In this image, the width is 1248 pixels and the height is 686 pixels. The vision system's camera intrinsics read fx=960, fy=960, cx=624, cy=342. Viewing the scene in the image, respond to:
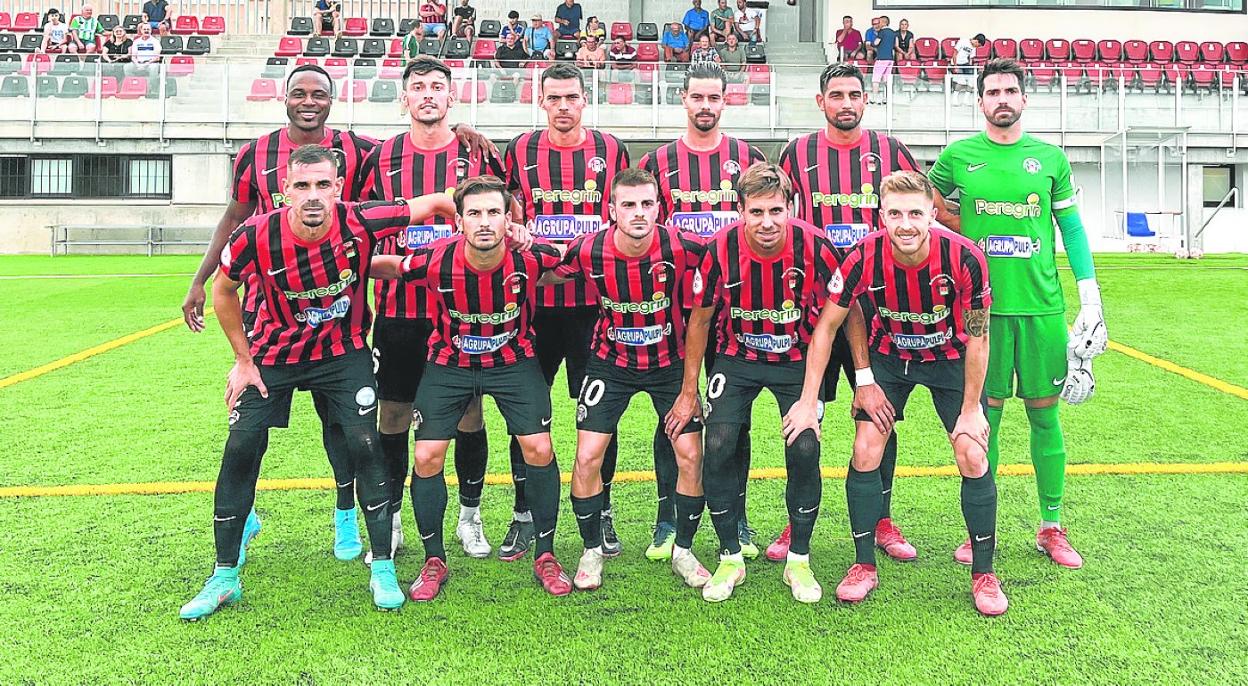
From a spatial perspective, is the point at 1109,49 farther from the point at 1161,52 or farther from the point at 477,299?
the point at 477,299

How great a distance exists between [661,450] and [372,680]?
1.52 m

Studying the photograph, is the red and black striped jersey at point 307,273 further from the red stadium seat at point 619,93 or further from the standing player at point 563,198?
the red stadium seat at point 619,93

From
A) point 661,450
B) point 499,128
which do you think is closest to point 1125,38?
point 499,128

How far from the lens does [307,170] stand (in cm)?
318

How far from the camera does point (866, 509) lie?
3.35m

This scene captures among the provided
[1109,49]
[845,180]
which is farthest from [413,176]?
[1109,49]

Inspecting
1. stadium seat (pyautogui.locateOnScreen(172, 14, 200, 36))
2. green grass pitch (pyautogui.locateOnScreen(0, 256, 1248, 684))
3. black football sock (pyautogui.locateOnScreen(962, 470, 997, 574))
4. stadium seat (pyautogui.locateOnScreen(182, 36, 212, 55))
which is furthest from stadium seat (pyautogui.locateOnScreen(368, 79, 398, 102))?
black football sock (pyautogui.locateOnScreen(962, 470, 997, 574))

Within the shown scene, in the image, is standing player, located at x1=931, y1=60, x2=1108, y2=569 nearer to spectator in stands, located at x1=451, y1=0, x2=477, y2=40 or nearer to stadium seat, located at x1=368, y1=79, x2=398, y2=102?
stadium seat, located at x1=368, y1=79, x2=398, y2=102

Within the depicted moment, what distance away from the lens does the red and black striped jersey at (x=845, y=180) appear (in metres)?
3.78

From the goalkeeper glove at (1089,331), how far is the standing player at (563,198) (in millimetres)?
1821

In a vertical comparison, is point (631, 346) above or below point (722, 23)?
below

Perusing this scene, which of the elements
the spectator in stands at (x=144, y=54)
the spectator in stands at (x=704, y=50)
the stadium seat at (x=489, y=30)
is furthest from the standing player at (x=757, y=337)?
the stadium seat at (x=489, y=30)

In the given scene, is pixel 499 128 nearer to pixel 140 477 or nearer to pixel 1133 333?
Result: pixel 1133 333

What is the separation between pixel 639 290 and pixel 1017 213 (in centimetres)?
150
